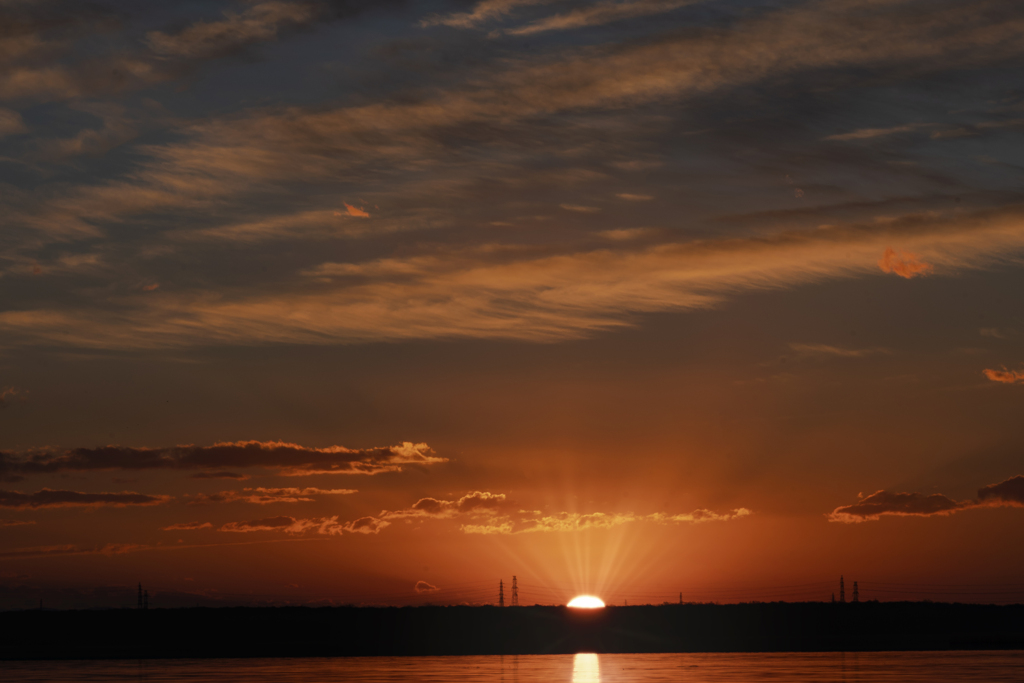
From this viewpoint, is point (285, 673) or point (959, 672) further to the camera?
point (285, 673)

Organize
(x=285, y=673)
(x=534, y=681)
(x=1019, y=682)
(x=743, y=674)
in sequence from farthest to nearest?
1. (x=285, y=673)
2. (x=743, y=674)
3. (x=534, y=681)
4. (x=1019, y=682)

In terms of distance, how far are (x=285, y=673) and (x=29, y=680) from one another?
2341 cm

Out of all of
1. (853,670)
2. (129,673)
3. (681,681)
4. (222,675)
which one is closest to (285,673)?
(222,675)

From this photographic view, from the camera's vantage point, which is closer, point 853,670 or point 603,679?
point 603,679

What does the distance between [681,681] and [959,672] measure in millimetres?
28089

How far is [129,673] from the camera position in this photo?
364ft

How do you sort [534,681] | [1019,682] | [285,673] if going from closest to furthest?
[1019,682]
[534,681]
[285,673]

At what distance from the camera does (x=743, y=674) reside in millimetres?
92625

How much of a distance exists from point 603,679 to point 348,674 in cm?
2778

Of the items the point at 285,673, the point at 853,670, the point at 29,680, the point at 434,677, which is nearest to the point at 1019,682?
the point at 853,670

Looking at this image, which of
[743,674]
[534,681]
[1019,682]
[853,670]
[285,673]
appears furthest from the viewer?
[285,673]

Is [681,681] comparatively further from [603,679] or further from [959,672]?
[959,672]

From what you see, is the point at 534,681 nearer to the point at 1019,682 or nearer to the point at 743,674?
the point at 743,674

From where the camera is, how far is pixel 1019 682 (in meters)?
77.4
